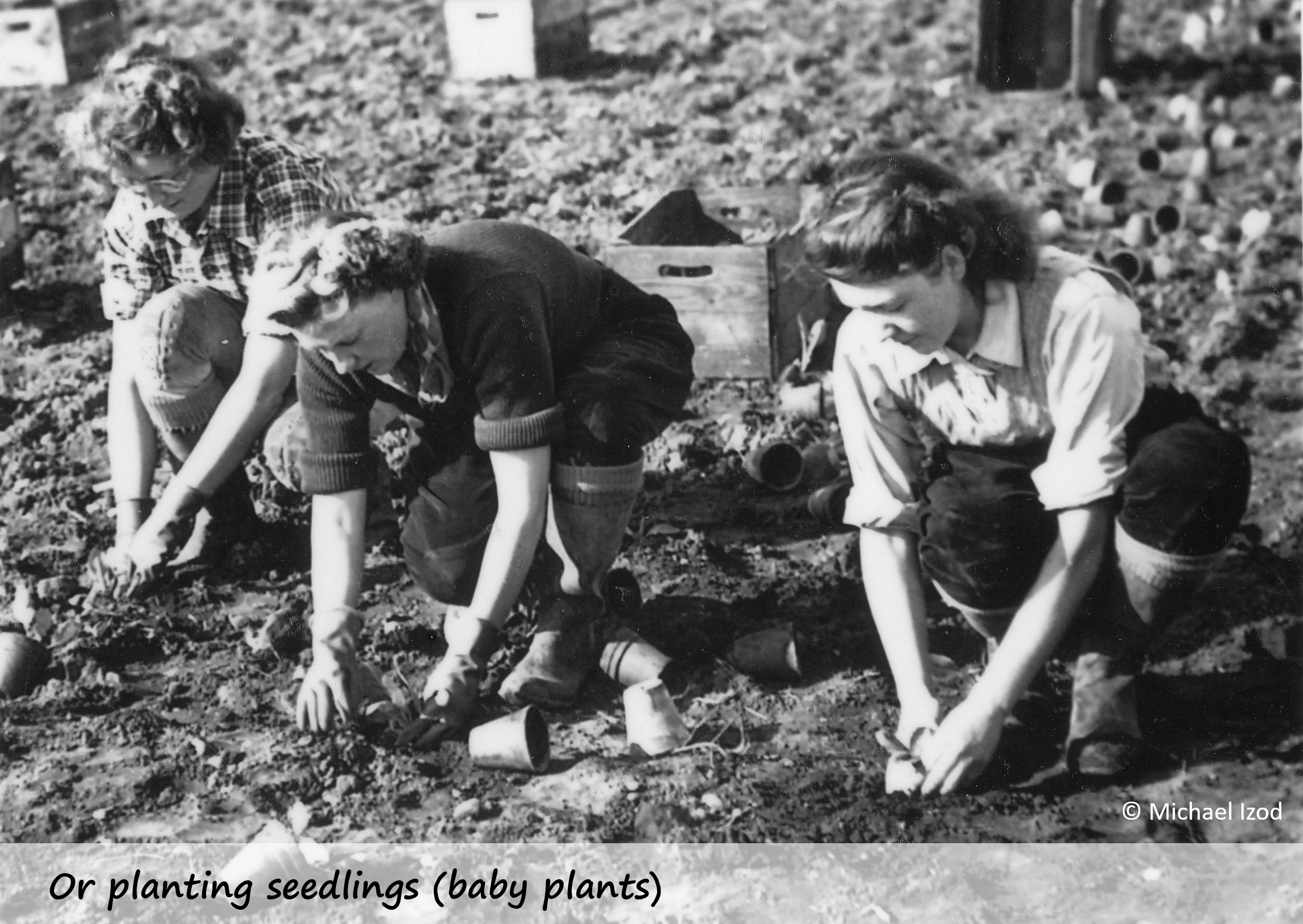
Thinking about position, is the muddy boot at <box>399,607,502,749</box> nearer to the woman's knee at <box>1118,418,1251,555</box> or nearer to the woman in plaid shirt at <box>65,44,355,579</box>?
the woman in plaid shirt at <box>65,44,355,579</box>

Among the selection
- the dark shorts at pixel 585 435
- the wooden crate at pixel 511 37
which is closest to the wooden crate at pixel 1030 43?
the wooden crate at pixel 511 37

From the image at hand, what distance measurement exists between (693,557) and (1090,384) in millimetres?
1115

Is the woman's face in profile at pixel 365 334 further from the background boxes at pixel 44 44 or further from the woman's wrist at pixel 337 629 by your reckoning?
the background boxes at pixel 44 44

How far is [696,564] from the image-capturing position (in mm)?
3018

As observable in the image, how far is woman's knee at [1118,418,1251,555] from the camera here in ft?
7.12

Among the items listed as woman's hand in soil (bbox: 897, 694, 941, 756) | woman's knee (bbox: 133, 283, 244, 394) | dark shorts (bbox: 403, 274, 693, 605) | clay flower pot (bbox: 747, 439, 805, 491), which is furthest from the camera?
clay flower pot (bbox: 747, 439, 805, 491)

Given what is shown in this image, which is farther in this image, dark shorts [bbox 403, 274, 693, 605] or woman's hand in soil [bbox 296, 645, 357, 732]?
dark shorts [bbox 403, 274, 693, 605]

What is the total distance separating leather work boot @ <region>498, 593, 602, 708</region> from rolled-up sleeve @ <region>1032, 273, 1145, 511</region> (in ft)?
2.87

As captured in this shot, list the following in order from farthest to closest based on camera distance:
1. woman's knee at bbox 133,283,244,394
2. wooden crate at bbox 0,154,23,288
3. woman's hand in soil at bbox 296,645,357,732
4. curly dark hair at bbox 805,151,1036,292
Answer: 1. wooden crate at bbox 0,154,23,288
2. woman's knee at bbox 133,283,244,394
3. woman's hand in soil at bbox 296,645,357,732
4. curly dark hair at bbox 805,151,1036,292

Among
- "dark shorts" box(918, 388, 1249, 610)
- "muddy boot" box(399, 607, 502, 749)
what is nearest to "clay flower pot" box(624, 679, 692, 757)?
"muddy boot" box(399, 607, 502, 749)

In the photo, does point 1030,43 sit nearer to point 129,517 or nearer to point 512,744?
point 129,517

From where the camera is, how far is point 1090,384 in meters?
2.10

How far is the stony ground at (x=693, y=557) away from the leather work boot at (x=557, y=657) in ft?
0.17

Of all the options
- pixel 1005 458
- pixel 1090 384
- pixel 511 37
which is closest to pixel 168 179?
pixel 1005 458
